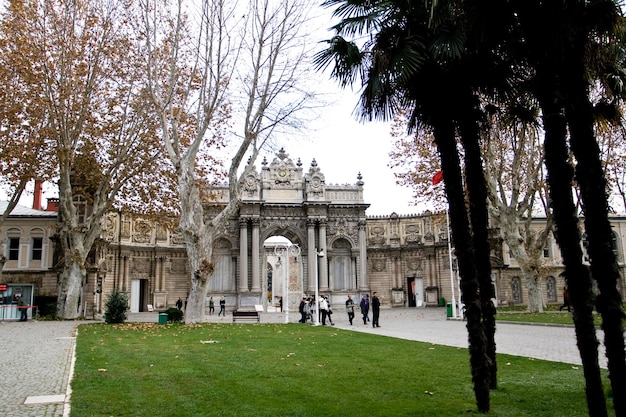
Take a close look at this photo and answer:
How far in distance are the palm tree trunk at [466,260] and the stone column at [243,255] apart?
38564 mm

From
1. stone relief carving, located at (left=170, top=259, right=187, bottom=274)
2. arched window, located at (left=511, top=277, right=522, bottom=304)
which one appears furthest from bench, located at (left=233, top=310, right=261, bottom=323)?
arched window, located at (left=511, top=277, right=522, bottom=304)

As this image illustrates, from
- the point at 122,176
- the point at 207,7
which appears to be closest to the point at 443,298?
the point at 122,176

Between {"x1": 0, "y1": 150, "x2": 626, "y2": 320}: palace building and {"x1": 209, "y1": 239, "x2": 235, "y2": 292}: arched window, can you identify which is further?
{"x1": 209, "y1": 239, "x2": 235, "y2": 292}: arched window

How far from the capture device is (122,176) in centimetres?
3188

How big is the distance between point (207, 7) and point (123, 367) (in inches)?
706

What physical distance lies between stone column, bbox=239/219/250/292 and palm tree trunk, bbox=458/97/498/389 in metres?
37.8

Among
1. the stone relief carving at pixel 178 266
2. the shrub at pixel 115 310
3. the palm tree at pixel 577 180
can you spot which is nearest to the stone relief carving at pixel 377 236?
the stone relief carving at pixel 178 266

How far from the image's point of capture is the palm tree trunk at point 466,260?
752cm

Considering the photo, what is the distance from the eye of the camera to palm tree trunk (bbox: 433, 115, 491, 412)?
752 cm

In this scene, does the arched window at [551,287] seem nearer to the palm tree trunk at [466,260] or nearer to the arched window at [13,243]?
the arched window at [13,243]

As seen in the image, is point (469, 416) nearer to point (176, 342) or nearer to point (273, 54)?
point (176, 342)

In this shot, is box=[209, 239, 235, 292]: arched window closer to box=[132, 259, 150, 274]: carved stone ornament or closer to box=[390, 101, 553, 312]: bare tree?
box=[132, 259, 150, 274]: carved stone ornament

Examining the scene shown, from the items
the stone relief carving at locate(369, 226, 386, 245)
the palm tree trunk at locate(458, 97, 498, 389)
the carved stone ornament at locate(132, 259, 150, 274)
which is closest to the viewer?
the palm tree trunk at locate(458, 97, 498, 389)

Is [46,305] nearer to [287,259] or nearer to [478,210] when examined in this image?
[287,259]
